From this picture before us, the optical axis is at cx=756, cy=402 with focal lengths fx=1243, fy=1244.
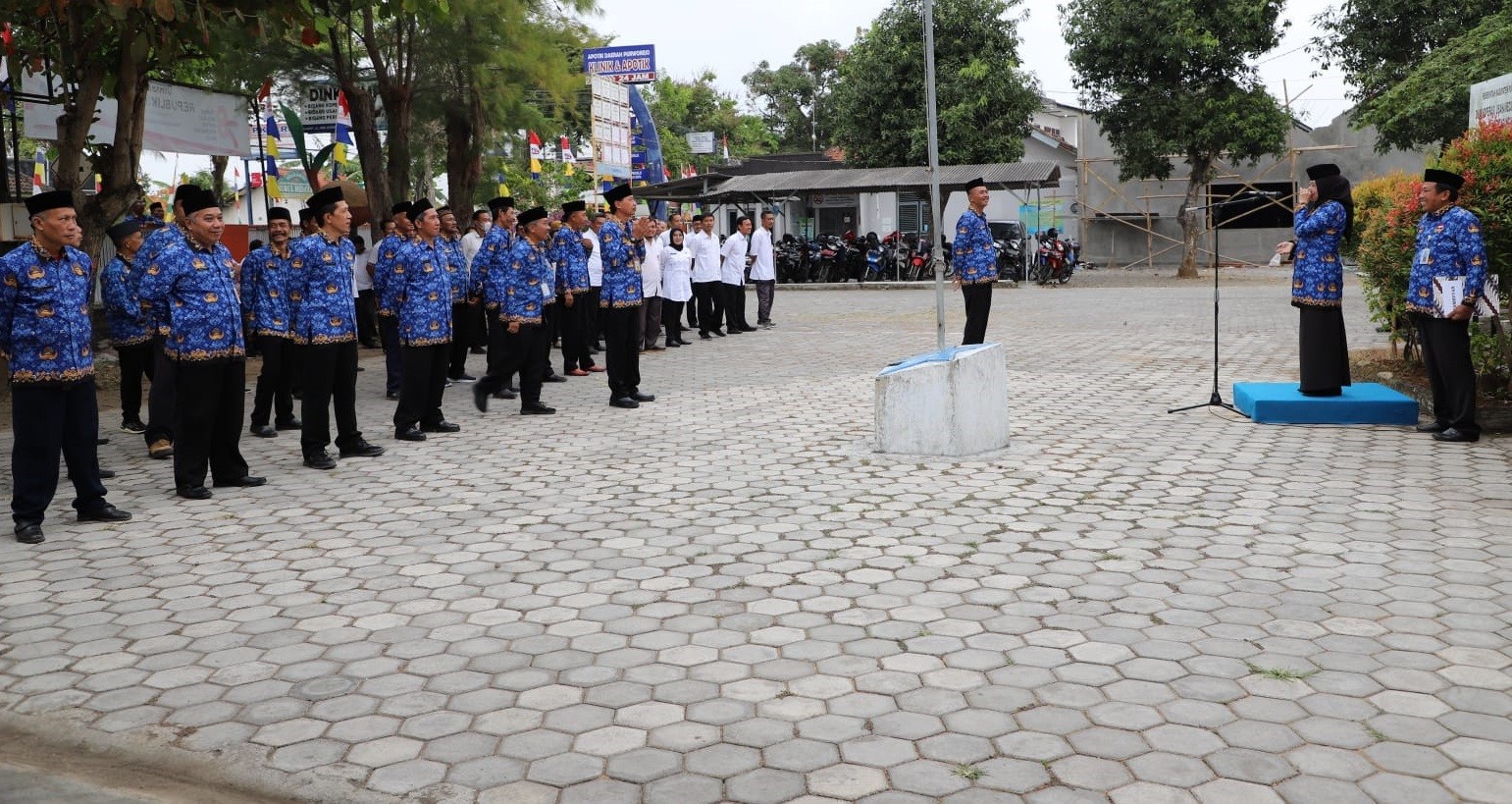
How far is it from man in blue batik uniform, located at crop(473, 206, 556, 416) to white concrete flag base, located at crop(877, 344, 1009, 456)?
10.5 feet

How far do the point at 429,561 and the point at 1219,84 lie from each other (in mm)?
24534

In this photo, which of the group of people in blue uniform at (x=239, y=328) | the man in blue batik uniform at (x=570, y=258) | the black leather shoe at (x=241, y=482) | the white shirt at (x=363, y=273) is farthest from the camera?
the white shirt at (x=363, y=273)

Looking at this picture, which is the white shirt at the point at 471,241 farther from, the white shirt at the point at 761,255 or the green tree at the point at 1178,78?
the green tree at the point at 1178,78

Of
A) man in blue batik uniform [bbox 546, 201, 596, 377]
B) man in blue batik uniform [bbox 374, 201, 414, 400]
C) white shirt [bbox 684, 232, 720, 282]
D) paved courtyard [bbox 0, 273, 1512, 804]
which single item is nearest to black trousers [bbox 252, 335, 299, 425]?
man in blue batik uniform [bbox 374, 201, 414, 400]

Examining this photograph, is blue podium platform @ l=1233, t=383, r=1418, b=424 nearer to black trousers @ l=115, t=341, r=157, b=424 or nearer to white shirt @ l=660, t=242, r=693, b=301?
black trousers @ l=115, t=341, r=157, b=424

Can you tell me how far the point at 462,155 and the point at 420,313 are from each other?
407 inches

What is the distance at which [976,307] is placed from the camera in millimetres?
11383

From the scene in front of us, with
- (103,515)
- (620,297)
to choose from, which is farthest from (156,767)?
(620,297)

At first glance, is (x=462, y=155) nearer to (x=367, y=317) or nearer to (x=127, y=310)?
(x=367, y=317)

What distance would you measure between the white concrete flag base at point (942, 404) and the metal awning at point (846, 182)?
728 inches

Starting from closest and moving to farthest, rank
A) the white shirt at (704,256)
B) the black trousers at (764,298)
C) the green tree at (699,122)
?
the white shirt at (704,256), the black trousers at (764,298), the green tree at (699,122)

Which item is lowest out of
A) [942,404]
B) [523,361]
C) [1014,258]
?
[942,404]

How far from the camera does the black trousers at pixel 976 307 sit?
1132cm

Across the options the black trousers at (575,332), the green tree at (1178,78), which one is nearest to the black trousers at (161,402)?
the black trousers at (575,332)
